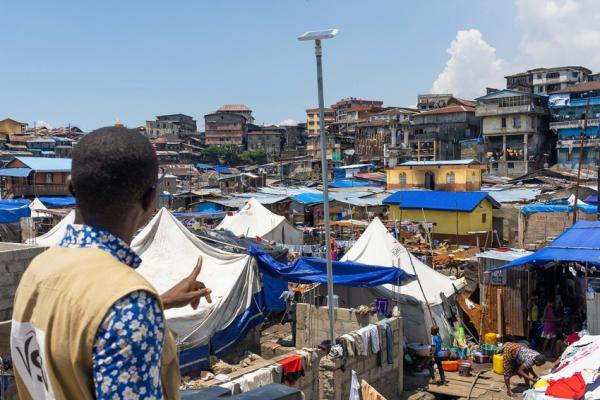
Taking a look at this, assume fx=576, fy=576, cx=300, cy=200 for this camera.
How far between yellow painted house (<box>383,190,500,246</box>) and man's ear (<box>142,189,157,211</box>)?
2472 cm

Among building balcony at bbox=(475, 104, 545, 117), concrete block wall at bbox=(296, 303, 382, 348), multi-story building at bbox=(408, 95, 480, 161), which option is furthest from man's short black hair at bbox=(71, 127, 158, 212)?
multi-story building at bbox=(408, 95, 480, 161)

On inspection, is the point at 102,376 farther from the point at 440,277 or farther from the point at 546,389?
the point at 440,277

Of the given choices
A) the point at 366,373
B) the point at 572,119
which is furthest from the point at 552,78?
the point at 366,373

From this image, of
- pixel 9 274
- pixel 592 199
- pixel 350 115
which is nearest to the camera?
pixel 9 274

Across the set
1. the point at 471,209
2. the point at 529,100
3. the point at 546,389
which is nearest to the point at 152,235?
the point at 546,389

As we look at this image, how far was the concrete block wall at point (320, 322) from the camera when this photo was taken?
37.4ft

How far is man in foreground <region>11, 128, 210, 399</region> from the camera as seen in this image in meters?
1.36

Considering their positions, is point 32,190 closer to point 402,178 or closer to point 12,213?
point 12,213

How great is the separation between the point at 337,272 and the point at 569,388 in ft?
18.1

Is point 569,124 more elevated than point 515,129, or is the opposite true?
point 569,124

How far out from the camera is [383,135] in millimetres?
61188

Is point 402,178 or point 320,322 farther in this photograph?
point 402,178

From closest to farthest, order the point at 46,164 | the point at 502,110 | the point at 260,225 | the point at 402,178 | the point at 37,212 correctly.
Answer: the point at 260,225 < the point at 37,212 < the point at 46,164 < the point at 402,178 < the point at 502,110

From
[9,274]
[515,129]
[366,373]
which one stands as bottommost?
[366,373]
